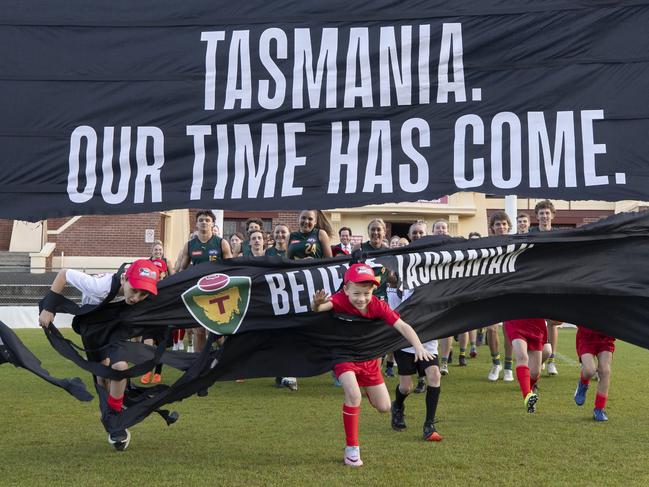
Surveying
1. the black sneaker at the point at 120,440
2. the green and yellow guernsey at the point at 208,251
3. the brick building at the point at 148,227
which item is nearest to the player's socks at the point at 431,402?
the black sneaker at the point at 120,440

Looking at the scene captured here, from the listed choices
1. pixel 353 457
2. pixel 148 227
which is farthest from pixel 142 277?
pixel 148 227

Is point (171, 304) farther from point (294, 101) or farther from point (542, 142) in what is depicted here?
point (542, 142)

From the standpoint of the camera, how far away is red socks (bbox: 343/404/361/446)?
5.69m

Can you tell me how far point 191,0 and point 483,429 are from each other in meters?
4.49

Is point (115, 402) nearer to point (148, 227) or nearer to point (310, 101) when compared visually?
point (310, 101)

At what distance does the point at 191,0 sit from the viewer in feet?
18.5

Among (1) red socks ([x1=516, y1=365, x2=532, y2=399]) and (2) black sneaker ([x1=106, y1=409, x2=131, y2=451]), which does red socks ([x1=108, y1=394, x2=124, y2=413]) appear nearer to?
(2) black sneaker ([x1=106, y1=409, x2=131, y2=451])

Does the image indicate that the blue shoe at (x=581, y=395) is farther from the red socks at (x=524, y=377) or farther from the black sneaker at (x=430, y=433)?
the black sneaker at (x=430, y=433)

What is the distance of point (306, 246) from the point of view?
9391mm

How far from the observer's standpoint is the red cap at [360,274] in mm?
5516

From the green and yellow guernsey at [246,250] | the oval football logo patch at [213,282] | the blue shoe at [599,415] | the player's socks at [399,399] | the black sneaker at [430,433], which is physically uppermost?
the green and yellow guernsey at [246,250]

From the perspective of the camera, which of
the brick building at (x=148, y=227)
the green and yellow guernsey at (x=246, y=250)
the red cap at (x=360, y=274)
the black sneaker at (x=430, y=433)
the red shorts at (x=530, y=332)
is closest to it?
the red cap at (x=360, y=274)

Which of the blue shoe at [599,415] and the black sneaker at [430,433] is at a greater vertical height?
the black sneaker at [430,433]

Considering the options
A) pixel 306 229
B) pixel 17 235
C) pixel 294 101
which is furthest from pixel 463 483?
pixel 17 235
